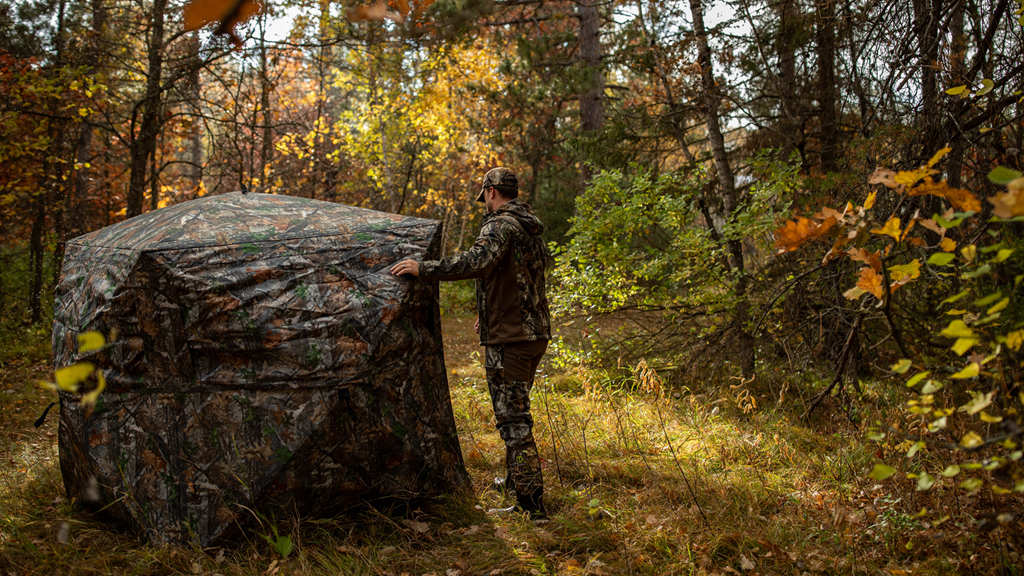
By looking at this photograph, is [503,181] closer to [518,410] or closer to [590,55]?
[518,410]

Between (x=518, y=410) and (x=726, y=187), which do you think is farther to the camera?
(x=726, y=187)

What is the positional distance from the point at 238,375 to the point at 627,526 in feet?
7.59

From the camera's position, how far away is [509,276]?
3.89 metres

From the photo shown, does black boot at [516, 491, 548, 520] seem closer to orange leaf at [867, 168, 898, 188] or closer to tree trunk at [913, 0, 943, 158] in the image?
orange leaf at [867, 168, 898, 188]

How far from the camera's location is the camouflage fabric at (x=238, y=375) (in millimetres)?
3377

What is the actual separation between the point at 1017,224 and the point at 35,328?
11735 mm

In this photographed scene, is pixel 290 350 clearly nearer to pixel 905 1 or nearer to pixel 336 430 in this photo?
pixel 336 430

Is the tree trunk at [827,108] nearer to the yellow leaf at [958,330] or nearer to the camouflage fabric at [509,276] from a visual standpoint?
the camouflage fabric at [509,276]

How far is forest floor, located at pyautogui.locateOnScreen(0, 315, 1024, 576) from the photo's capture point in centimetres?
314

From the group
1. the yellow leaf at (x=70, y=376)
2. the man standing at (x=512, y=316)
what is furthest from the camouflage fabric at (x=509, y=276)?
Answer: the yellow leaf at (x=70, y=376)

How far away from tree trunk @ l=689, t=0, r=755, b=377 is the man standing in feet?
10.4

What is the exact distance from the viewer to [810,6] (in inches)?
246

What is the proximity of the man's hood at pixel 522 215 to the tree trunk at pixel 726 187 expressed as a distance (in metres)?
3.10

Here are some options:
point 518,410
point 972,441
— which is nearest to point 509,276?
point 518,410
